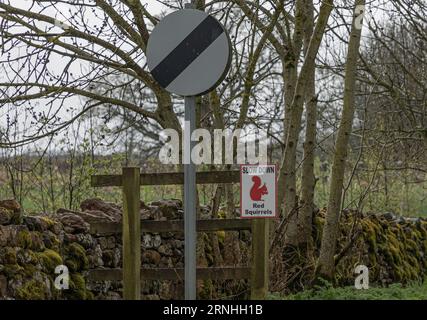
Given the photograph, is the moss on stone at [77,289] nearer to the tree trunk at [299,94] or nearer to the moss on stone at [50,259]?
the moss on stone at [50,259]

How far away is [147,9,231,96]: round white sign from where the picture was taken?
6.01 metres

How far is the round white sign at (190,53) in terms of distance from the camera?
6012mm

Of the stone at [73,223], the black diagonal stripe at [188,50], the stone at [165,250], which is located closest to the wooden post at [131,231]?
the stone at [73,223]

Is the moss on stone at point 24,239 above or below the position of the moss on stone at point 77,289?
above

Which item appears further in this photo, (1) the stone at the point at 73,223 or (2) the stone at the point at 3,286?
(1) the stone at the point at 73,223

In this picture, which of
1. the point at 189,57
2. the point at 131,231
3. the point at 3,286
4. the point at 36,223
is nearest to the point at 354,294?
the point at 131,231

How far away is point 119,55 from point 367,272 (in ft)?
17.4

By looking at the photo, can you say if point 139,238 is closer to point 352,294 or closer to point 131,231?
point 131,231

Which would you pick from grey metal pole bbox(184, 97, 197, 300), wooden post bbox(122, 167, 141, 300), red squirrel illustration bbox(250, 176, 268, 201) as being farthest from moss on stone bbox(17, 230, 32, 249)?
red squirrel illustration bbox(250, 176, 268, 201)

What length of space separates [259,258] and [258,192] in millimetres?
1051

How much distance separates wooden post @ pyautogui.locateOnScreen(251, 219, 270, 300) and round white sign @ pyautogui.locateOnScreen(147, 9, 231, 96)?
1.84 metres

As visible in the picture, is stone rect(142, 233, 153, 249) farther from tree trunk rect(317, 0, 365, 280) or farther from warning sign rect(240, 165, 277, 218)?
warning sign rect(240, 165, 277, 218)

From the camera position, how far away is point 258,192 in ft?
21.8

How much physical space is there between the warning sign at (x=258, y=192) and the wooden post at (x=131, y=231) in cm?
121
